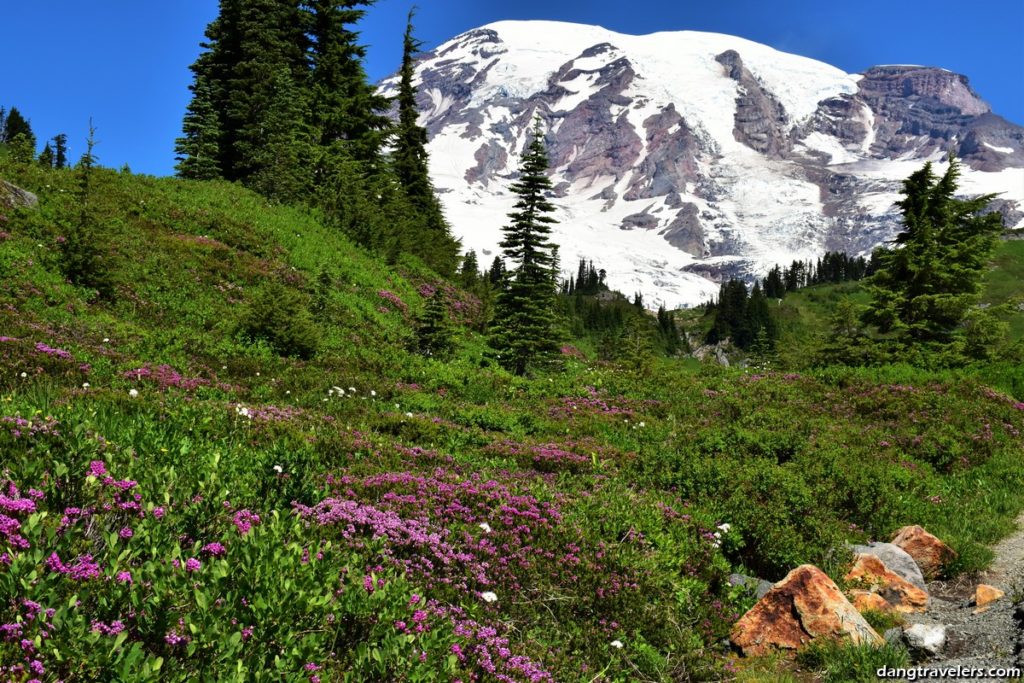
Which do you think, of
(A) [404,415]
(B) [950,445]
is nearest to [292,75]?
(A) [404,415]

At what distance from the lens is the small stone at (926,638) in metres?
5.59

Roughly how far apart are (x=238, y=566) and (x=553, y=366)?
2245 cm

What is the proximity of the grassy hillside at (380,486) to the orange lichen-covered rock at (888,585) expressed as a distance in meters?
0.38

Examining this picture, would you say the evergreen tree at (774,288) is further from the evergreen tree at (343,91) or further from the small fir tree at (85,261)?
the small fir tree at (85,261)

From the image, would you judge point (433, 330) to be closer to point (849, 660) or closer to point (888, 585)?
point (888, 585)

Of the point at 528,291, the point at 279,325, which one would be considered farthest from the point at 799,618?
the point at 528,291

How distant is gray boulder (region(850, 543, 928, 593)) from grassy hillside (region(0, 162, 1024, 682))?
20.5 inches

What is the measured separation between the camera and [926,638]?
5.65 meters

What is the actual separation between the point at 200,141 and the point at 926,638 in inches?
1708

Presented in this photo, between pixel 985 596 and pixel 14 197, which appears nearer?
pixel 985 596

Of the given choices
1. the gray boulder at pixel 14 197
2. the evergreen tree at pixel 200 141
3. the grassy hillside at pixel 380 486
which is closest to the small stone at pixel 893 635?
the grassy hillside at pixel 380 486

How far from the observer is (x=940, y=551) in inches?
333

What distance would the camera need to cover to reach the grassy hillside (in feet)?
11.2

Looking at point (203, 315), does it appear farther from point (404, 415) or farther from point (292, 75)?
point (292, 75)
